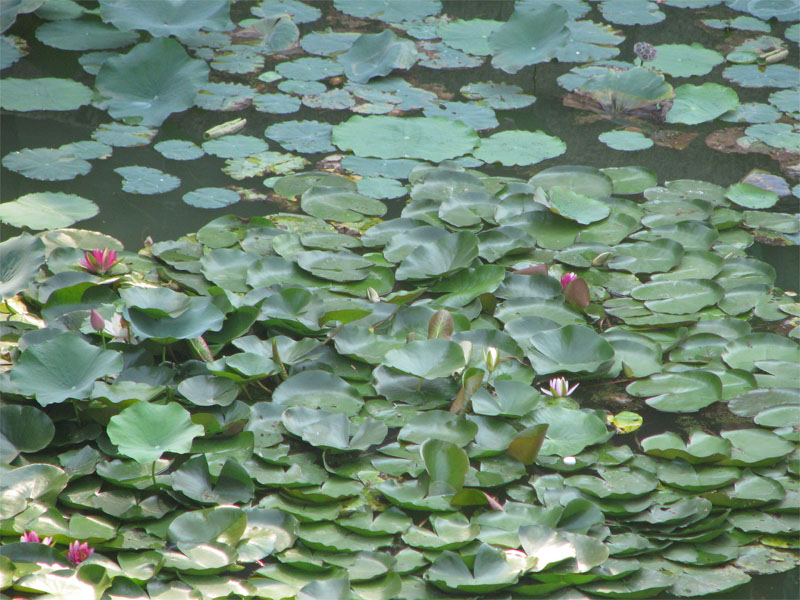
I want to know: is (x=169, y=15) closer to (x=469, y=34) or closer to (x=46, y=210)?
(x=46, y=210)

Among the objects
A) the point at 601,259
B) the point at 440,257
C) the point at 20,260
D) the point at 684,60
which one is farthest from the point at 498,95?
the point at 20,260

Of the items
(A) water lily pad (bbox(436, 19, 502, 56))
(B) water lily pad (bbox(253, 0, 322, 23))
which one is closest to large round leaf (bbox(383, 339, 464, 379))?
(A) water lily pad (bbox(436, 19, 502, 56))

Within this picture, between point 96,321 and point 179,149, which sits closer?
point 96,321

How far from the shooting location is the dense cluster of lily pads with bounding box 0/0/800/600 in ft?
6.48

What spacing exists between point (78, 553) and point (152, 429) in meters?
0.31

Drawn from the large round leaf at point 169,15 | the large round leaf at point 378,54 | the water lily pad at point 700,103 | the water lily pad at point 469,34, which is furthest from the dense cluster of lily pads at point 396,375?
the water lily pad at point 469,34

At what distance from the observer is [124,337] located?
8.04ft

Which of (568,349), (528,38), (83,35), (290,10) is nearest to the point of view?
(568,349)

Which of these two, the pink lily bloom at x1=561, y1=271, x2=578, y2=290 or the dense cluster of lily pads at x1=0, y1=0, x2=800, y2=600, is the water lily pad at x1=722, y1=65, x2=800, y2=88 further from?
the pink lily bloom at x1=561, y1=271, x2=578, y2=290

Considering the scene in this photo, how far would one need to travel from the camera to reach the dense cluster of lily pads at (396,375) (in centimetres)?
197

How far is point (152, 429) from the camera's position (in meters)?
2.08

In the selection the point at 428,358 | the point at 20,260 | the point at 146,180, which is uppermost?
the point at 20,260

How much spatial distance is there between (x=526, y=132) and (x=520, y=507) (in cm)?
209

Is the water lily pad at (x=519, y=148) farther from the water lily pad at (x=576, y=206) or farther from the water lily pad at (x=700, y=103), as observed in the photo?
the water lily pad at (x=700, y=103)
